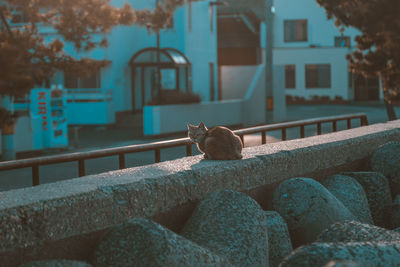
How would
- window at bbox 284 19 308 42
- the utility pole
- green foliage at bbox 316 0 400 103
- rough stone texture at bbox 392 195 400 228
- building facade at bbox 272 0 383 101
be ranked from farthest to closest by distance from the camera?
window at bbox 284 19 308 42
building facade at bbox 272 0 383 101
the utility pole
green foliage at bbox 316 0 400 103
rough stone texture at bbox 392 195 400 228

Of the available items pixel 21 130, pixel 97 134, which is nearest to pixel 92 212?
pixel 21 130

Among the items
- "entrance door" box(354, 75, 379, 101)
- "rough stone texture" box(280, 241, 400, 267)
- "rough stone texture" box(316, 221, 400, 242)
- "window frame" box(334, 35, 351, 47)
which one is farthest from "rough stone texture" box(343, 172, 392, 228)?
"window frame" box(334, 35, 351, 47)

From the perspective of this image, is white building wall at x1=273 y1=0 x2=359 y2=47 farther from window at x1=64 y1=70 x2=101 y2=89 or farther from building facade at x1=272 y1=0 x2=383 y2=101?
window at x1=64 y1=70 x2=101 y2=89

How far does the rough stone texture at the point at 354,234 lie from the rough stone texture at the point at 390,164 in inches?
115

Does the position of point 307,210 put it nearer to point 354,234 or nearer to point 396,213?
point 354,234

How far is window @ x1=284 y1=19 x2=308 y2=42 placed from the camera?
196 ft

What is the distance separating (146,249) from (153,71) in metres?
31.4

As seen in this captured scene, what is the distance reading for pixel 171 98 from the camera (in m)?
26.7

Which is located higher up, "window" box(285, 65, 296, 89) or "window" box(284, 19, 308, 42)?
"window" box(284, 19, 308, 42)

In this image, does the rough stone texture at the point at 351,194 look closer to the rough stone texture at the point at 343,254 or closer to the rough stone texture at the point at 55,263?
the rough stone texture at the point at 343,254

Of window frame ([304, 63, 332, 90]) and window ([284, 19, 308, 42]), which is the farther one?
window ([284, 19, 308, 42])

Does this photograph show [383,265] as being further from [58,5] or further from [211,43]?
[211,43]

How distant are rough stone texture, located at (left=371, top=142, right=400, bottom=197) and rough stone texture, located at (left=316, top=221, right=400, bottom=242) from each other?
2.93 meters

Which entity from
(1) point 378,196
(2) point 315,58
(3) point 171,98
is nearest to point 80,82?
(3) point 171,98
